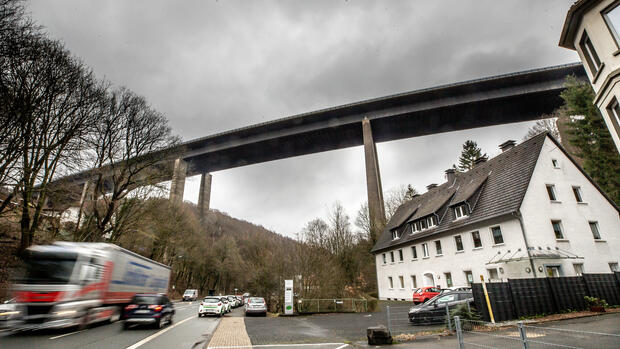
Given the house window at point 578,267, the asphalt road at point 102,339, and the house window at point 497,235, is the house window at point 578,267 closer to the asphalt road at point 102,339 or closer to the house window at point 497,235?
the house window at point 497,235

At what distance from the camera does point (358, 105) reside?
4616 cm

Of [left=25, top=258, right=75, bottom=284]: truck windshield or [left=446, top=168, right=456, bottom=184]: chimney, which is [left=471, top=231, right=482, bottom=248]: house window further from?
[left=25, top=258, right=75, bottom=284]: truck windshield

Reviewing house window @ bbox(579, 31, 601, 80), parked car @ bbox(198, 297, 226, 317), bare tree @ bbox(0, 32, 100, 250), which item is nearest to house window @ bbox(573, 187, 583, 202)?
house window @ bbox(579, 31, 601, 80)

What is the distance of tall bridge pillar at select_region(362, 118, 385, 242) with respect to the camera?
4222 centimetres

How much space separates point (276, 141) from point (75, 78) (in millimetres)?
38334

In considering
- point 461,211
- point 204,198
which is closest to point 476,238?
point 461,211

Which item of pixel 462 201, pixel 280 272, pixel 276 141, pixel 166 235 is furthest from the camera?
pixel 276 141

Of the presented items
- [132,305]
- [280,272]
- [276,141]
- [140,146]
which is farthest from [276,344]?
[276,141]

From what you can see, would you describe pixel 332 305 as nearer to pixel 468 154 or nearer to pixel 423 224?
pixel 423 224

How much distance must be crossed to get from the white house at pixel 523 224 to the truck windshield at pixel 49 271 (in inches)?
902

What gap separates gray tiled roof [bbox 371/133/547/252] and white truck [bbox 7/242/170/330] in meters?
22.6

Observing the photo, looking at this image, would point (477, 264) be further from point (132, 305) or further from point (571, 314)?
point (132, 305)

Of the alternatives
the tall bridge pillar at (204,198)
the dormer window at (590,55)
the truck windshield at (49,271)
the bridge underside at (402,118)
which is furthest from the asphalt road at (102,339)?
the tall bridge pillar at (204,198)

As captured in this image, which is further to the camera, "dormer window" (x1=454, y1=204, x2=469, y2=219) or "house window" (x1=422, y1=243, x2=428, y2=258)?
"house window" (x1=422, y1=243, x2=428, y2=258)
